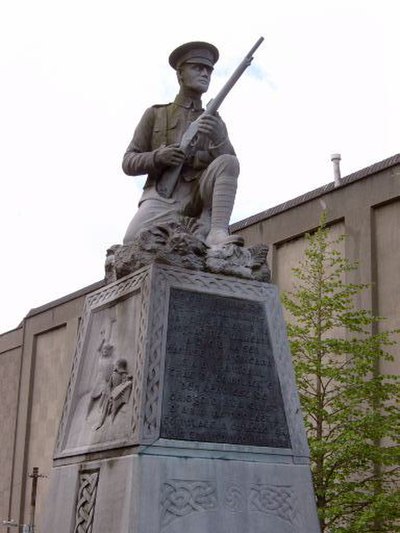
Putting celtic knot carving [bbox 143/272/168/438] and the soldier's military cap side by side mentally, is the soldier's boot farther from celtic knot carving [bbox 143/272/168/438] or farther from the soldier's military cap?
the soldier's military cap

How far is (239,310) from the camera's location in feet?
29.1

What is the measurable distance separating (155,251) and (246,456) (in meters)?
1.98

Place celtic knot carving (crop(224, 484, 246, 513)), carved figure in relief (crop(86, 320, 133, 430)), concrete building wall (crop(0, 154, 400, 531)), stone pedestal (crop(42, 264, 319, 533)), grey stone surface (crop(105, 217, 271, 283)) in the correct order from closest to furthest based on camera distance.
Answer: stone pedestal (crop(42, 264, 319, 533))
celtic knot carving (crop(224, 484, 246, 513))
carved figure in relief (crop(86, 320, 133, 430))
grey stone surface (crop(105, 217, 271, 283))
concrete building wall (crop(0, 154, 400, 531))

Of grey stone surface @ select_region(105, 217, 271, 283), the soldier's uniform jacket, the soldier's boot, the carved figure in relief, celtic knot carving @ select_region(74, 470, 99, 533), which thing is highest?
the soldier's uniform jacket

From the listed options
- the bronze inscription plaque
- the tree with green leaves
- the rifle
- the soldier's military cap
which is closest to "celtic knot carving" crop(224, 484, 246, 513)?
the bronze inscription plaque

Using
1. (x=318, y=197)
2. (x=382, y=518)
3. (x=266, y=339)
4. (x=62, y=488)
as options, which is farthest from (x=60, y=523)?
(x=318, y=197)

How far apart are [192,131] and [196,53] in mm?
830

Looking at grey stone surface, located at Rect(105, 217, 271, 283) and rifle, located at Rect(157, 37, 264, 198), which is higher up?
rifle, located at Rect(157, 37, 264, 198)

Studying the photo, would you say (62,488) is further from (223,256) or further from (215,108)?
(215,108)

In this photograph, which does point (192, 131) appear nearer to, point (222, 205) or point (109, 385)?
point (222, 205)

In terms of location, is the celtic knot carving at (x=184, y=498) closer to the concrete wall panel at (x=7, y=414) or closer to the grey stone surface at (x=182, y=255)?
the grey stone surface at (x=182, y=255)

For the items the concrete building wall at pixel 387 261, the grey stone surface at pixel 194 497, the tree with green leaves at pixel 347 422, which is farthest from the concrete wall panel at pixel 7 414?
the grey stone surface at pixel 194 497

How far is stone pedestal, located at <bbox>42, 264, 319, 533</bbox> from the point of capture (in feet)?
25.3

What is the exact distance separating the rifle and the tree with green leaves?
9.96m
